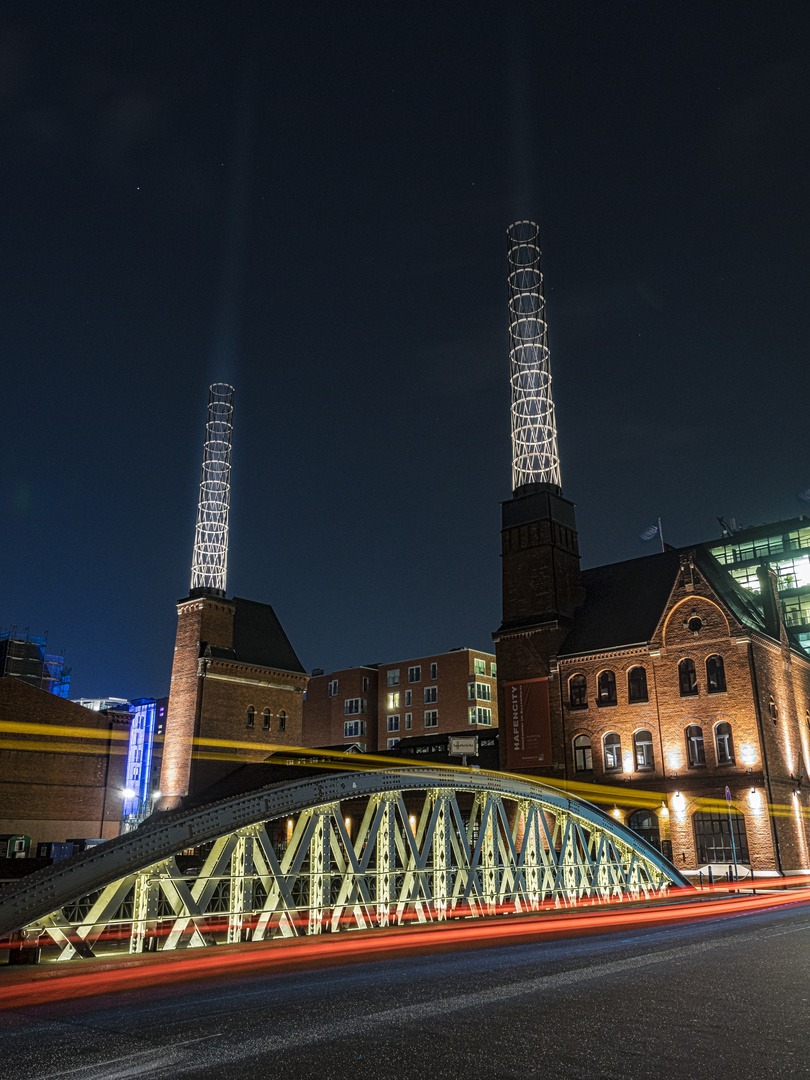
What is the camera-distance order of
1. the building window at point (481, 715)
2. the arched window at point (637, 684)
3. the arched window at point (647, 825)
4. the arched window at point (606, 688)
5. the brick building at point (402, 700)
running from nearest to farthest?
1. the arched window at point (647, 825)
2. the arched window at point (637, 684)
3. the arched window at point (606, 688)
4. the building window at point (481, 715)
5. the brick building at point (402, 700)

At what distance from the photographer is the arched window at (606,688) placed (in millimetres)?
43875

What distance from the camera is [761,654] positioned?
41156 millimetres

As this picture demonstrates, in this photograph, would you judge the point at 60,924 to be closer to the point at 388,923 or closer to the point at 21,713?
the point at 388,923

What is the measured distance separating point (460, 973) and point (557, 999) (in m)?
2.04

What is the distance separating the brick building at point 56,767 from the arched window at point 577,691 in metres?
25.1

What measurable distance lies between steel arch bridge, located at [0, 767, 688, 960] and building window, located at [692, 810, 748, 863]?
1844cm

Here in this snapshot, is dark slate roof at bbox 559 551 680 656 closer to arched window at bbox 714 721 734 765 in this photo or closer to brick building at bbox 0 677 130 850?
arched window at bbox 714 721 734 765

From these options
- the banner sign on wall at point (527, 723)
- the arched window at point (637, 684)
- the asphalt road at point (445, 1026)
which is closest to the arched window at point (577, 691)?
the banner sign on wall at point (527, 723)

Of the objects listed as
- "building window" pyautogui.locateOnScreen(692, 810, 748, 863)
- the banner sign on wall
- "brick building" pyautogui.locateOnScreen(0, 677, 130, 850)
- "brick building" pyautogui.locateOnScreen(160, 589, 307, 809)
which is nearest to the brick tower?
the banner sign on wall

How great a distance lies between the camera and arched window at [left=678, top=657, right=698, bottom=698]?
4144 cm

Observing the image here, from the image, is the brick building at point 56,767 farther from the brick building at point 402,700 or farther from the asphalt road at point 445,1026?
the asphalt road at point 445,1026

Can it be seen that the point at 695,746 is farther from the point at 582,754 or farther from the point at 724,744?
the point at 582,754

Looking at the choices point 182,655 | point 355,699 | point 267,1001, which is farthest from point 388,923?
point 355,699

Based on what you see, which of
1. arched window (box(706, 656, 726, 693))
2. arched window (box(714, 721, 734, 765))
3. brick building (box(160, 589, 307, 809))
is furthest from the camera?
brick building (box(160, 589, 307, 809))
